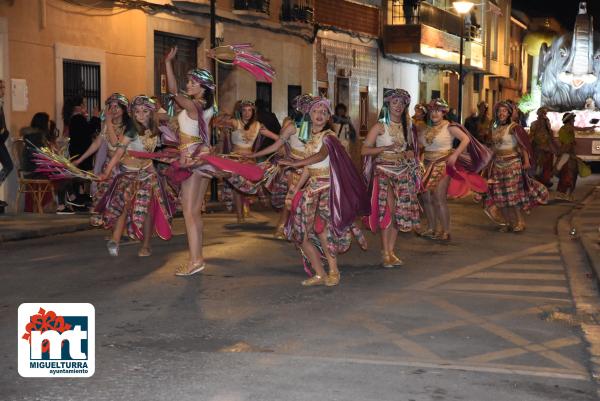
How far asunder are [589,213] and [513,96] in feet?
154

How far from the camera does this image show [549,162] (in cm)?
2392

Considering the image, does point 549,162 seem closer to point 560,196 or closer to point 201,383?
point 560,196

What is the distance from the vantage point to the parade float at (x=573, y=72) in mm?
36438

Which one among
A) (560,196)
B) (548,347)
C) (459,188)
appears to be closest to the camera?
(548,347)

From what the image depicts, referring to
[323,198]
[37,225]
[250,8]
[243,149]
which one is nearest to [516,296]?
[323,198]

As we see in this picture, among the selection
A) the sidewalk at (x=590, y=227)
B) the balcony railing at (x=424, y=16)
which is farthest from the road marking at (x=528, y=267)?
the balcony railing at (x=424, y=16)

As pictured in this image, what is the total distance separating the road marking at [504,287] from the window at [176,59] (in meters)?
12.6

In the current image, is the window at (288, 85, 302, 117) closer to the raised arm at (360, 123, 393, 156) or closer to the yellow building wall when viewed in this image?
the yellow building wall

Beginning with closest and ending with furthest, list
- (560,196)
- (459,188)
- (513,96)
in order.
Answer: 1. (459,188)
2. (560,196)
3. (513,96)

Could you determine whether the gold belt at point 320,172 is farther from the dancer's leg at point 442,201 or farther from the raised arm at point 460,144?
the dancer's leg at point 442,201

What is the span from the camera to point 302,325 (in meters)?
8.16

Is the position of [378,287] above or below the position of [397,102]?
below

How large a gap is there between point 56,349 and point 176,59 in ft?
57.5

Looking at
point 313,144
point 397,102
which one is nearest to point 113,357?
point 313,144
